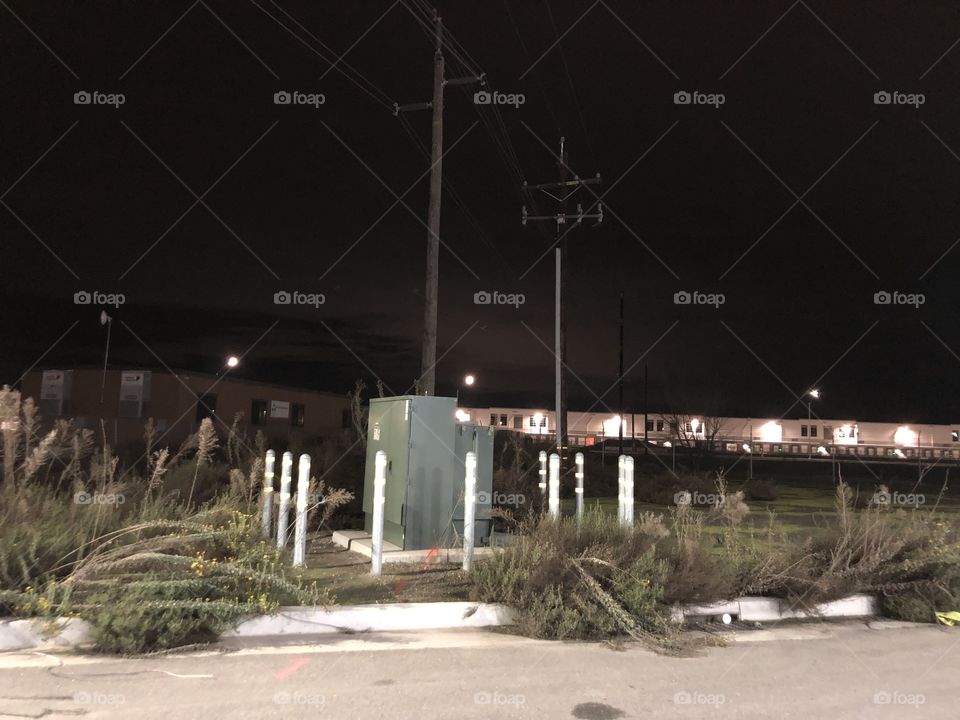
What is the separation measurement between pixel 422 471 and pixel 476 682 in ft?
13.4

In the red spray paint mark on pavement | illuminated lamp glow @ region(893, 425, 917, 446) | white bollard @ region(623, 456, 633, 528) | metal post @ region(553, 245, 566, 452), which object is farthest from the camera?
illuminated lamp glow @ region(893, 425, 917, 446)

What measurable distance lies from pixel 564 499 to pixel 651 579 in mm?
12814

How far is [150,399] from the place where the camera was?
2916 centimetres

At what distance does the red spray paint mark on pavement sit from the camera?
487 cm

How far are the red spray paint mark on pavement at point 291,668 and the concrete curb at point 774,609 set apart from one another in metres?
3.40

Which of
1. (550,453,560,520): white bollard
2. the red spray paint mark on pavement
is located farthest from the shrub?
the red spray paint mark on pavement

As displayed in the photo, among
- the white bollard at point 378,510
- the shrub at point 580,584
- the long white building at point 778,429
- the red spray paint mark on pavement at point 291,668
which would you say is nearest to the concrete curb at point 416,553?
the white bollard at point 378,510

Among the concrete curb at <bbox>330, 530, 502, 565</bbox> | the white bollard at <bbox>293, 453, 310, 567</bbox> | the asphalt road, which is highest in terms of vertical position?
the white bollard at <bbox>293, 453, 310, 567</bbox>

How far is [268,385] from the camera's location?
107 ft

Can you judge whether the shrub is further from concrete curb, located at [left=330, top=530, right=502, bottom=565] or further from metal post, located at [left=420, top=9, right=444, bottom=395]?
metal post, located at [left=420, top=9, right=444, bottom=395]

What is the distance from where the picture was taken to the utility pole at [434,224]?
532 inches

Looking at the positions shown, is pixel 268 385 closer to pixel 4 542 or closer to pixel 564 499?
pixel 564 499

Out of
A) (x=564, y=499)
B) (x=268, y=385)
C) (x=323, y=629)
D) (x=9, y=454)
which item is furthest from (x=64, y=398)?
(x=323, y=629)

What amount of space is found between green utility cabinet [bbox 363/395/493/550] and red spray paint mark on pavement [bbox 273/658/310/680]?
348cm
